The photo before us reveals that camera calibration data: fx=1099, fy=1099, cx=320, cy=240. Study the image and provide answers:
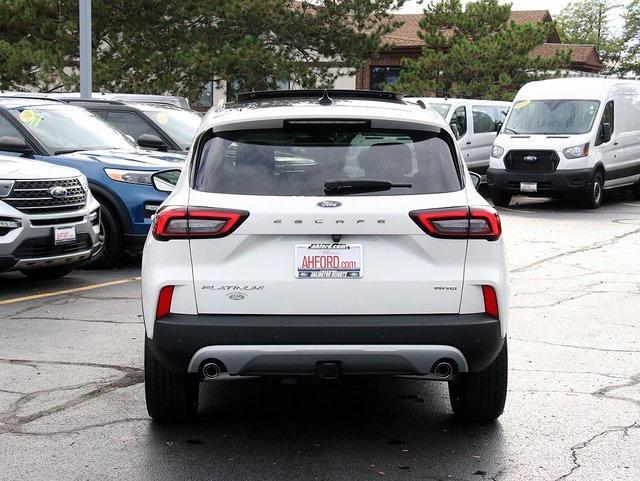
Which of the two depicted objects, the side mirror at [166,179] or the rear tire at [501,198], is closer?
the side mirror at [166,179]

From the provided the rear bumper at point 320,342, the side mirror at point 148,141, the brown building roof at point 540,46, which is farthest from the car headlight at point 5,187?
the brown building roof at point 540,46

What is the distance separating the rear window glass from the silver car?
4.77 metres

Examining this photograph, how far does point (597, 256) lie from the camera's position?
43.6ft

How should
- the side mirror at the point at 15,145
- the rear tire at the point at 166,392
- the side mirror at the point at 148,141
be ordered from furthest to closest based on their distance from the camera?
the side mirror at the point at 148,141 → the side mirror at the point at 15,145 → the rear tire at the point at 166,392

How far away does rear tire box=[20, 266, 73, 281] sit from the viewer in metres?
11.0

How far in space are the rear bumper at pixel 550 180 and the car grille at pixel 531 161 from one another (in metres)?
0.11

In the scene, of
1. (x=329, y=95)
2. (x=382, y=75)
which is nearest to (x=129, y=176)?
(x=329, y=95)

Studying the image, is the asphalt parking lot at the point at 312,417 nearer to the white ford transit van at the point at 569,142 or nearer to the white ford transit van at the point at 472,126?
the white ford transit van at the point at 569,142

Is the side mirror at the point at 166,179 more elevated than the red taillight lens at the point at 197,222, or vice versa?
the red taillight lens at the point at 197,222

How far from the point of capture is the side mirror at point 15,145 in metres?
11.3

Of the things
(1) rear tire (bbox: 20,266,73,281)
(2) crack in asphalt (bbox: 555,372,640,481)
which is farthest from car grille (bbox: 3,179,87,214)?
(2) crack in asphalt (bbox: 555,372,640,481)

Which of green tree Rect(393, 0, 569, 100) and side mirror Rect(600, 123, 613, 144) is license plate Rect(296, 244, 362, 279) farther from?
green tree Rect(393, 0, 569, 100)

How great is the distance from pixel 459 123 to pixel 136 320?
1502 cm

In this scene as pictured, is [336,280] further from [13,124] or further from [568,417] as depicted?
[13,124]
